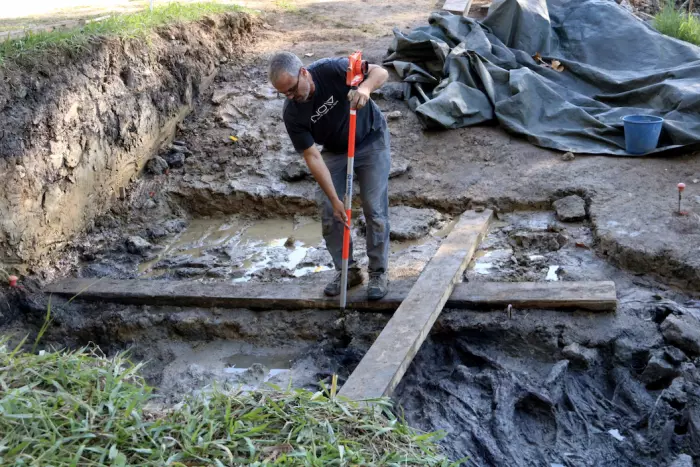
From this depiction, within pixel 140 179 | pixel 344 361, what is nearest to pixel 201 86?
pixel 140 179

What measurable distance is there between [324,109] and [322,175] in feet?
1.33

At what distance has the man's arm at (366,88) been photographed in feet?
13.8

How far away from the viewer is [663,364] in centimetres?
406

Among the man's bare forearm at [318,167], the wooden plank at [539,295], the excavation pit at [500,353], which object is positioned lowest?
the excavation pit at [500,353]

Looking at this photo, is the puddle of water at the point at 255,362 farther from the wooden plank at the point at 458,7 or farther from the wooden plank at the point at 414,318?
the wooden plank at the point at 458,7

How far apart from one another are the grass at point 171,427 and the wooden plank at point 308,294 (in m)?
1.94

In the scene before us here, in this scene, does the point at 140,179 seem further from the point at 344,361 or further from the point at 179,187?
the point at 344,361

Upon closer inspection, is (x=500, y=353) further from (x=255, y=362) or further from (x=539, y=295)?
(x=255, y=362)

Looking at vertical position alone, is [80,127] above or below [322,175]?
below

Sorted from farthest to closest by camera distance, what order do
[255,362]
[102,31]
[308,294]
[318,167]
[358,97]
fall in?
1. [102,31]
2. [308,294]
3. [255,362]
4. [318,167]
5. [358,97]

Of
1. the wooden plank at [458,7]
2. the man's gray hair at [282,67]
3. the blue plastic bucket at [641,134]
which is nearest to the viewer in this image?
the man's gray hair at [282,67]

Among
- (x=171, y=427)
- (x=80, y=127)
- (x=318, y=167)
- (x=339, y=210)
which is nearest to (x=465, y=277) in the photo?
(x=339, y=210)

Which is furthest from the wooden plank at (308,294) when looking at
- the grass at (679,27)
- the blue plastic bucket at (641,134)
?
the grass at (679,27)

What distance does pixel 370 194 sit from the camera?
4.76 meters
